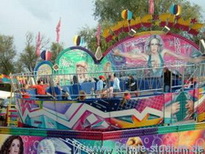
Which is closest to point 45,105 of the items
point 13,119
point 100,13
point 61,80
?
point 61,80

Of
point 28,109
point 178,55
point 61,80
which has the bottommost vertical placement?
point 28,109

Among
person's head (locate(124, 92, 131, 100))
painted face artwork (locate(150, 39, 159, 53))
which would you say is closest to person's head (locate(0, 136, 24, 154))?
person's head (locate(124, 92, 131, 100))

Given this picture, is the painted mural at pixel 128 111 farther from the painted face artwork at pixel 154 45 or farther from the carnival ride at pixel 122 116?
the painted face artwork at pixel 154 45

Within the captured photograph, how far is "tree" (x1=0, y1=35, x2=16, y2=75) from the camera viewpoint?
50.0m

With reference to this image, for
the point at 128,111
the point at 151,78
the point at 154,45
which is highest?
the point at 154,45

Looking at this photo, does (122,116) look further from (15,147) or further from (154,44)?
(154,44)

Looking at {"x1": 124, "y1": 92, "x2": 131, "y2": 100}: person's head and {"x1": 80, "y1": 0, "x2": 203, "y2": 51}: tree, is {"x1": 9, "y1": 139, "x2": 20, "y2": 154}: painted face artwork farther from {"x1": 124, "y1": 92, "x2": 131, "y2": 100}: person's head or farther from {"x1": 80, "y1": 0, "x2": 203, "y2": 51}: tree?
{"x1": 80, "y1": 0, "x2": 203, "y2": 51}: tree

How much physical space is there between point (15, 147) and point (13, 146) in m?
0.06

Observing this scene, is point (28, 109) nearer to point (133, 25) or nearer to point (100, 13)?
point (133, 25)

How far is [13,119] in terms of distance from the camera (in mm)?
15188

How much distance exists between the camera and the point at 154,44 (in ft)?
51.9

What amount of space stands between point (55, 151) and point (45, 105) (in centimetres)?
202

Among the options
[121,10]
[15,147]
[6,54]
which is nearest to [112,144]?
[15,147]

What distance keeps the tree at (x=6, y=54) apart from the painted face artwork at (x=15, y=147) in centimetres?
4144
